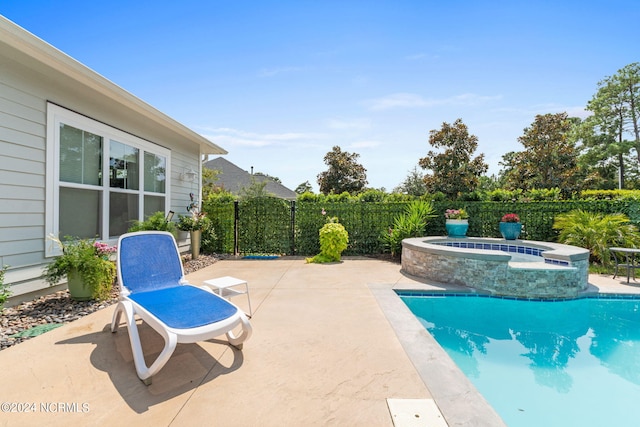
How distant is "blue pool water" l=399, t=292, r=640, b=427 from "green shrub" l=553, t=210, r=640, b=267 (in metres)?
2.99

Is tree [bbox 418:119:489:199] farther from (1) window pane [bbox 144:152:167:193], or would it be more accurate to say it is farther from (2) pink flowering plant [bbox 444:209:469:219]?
(1) window pane [bbox 144:152:167:193]

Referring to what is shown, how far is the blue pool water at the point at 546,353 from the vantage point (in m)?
2.86

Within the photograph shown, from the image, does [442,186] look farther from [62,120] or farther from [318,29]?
[62,120]

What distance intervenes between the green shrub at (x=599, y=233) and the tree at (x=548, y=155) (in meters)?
9.79

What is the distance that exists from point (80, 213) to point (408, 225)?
27.4 feet

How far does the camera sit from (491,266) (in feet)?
20.4

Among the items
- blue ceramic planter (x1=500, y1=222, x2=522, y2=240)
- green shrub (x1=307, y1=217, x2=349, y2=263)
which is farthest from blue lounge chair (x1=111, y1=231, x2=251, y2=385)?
blue ceramic planter (x1=500, y1=222, x2=522, y2=240)

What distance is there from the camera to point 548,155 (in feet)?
57.0

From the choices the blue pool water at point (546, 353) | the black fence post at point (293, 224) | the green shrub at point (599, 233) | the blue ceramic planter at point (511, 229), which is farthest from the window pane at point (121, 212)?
the green shrub at point (599, 233)

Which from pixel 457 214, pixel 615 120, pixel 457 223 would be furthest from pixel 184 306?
pixel 615 120

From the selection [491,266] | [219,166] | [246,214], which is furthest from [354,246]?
[219,166]

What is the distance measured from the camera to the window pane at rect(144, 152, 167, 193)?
26.1 ft

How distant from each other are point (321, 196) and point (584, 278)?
7219 mm

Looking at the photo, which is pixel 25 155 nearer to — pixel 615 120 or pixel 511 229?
pixel 511 229
